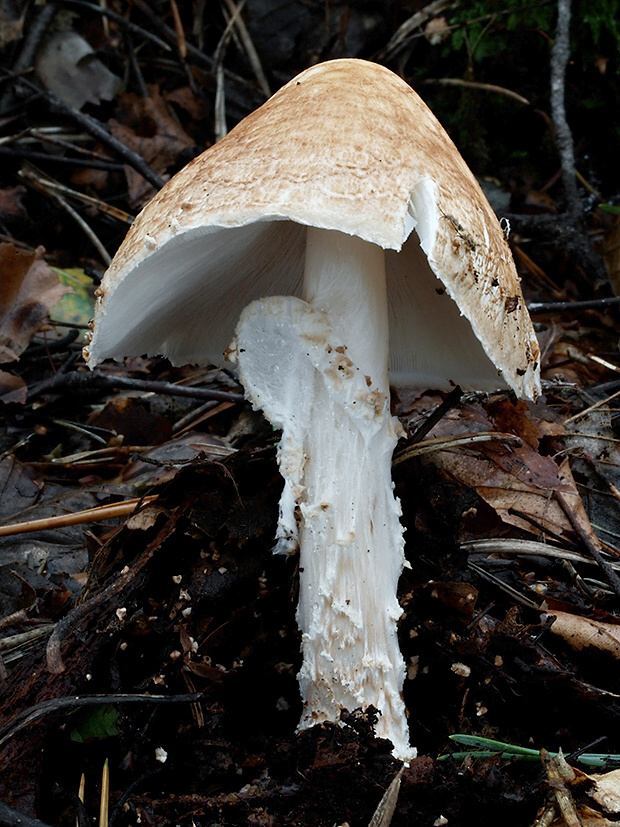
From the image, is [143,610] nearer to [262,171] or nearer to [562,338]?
[262,171]

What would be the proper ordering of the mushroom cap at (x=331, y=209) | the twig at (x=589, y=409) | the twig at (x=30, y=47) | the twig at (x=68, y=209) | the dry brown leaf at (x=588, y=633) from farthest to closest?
1. the twig at (x=30, y=47)
2. the twig at (x=68, y=209)
3. the twig at (x=589, y=409)
4. the dry brown leaf at (x=588, y=633)
5. the mushroom cap at (x=331, y=209)

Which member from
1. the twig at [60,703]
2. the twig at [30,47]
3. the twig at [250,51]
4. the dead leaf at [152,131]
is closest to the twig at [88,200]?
the dead leaf at [152,131]

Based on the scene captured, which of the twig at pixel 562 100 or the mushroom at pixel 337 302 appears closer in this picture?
the mushroom at pixel 337 302

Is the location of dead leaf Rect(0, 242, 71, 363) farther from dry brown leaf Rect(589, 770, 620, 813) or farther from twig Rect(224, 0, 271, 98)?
dry brown leaf Rect(589, 770, 620, 813)

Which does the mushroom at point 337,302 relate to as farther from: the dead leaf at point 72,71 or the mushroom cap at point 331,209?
the dead leaf at point 72,71

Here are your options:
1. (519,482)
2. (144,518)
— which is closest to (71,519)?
(144,518)

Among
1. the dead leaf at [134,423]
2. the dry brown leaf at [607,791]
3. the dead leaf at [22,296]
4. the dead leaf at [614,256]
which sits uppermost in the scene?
the dead leaf at [22,296]

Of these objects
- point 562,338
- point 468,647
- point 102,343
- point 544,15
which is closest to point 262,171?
point 102,343

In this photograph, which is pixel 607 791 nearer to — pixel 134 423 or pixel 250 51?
pixel 134 423
